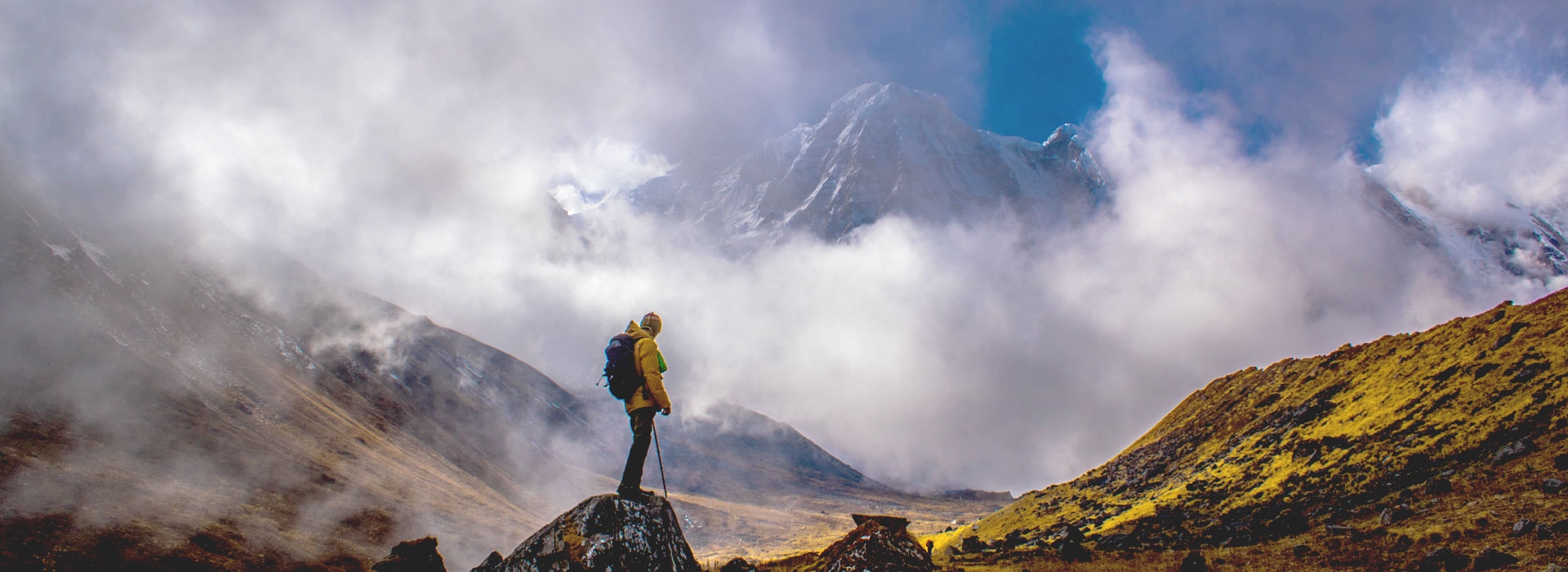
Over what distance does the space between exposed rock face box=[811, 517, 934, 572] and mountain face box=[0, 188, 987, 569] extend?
2678 inches

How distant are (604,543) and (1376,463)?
120 ft

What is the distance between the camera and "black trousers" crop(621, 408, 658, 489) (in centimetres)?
1233

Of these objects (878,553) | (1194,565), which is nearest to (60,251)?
(878,553)

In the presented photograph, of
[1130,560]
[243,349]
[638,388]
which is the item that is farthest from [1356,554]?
[243,349]

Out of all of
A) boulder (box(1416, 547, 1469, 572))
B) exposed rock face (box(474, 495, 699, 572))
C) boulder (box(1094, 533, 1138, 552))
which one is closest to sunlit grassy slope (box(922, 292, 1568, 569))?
boulder (box(1094, 533, 1138, 552))

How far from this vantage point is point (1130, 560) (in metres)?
23.7

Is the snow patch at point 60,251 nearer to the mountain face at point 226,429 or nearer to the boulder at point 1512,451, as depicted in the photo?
the mountain face at point 226,429

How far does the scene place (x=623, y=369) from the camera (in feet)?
41.0

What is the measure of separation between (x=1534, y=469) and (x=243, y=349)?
163723mm

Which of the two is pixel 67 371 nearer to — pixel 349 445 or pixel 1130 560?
pixel 349 445

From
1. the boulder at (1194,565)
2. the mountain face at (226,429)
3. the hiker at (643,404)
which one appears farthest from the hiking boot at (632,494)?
the mountain face at (226,429)

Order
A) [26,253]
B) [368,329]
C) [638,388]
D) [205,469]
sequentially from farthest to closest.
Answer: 1. [368,329]
2. [26,253]
3. [205,469]
4. [638,388]

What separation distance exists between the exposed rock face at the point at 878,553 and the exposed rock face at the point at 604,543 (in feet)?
16.0

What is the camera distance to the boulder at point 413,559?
2209 centimetres
